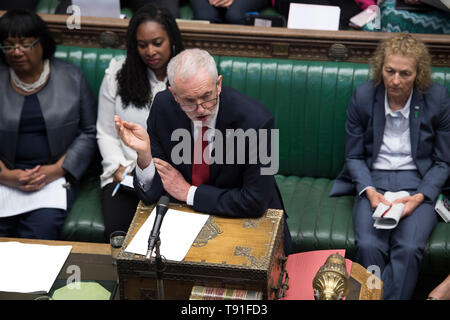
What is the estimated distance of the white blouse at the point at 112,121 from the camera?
152 inches

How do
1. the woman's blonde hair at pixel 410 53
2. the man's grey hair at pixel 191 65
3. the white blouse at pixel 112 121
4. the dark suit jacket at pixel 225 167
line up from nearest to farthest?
the man's grey hair at pixel 191 65, the dark suit jacket at pixel 225 167, the woman's blonde hair at pixel 410 53, the white blouse at pixel 112 121

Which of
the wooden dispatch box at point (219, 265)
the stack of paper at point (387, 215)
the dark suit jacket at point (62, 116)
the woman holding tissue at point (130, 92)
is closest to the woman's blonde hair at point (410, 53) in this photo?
the stack of paper at point (387, 215)

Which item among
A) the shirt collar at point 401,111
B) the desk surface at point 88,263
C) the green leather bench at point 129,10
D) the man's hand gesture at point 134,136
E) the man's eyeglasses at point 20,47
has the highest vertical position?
the green leather bench at point 129,10

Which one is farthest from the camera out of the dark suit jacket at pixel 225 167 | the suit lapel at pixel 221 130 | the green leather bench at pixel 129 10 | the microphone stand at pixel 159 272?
the green leather bench at pixel 129 10

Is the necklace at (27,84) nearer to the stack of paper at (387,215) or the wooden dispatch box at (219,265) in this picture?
the wooden dispatch box at (219,265)

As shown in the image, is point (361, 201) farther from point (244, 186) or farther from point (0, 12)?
point (0, 12)

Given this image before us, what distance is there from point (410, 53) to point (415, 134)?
0.45 meters

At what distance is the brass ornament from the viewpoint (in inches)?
92.8

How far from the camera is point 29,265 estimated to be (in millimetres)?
2898

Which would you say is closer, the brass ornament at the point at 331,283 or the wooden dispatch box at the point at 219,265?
the brass ornament at the point at 331,283

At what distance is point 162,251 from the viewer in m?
2.56

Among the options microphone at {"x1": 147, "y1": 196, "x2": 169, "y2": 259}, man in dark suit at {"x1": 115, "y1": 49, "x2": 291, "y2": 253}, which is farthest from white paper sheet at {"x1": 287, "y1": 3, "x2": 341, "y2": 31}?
microphone at {"x1": 147, "y1": 196, "x2": 169, "y2": 259}

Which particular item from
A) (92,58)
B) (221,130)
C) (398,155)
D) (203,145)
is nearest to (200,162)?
(203,145)

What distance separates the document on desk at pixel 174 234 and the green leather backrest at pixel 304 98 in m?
1.44
